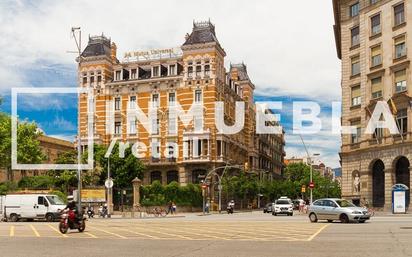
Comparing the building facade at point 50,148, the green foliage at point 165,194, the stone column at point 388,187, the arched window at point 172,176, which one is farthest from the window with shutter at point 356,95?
the building facade at point 50,148

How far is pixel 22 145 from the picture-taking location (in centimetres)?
7581

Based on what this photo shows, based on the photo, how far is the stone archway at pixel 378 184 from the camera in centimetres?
5428

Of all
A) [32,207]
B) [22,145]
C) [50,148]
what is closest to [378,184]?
[32,207]

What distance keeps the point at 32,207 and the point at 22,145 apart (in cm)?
3386

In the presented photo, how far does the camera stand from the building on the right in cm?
5159

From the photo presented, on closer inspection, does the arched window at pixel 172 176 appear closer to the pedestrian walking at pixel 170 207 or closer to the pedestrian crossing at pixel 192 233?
the pedestrian walking at pixel 170 207

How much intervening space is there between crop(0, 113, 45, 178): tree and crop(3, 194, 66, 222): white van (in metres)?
31.6

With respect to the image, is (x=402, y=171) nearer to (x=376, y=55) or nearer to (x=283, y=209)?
(x=283, y=209)

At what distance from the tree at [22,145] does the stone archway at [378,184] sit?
4298cm

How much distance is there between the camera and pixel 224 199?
276 feet

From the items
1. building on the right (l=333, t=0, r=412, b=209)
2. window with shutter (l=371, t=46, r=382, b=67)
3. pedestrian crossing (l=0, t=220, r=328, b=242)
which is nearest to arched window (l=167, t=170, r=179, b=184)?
building on the right (l=333, t=0, r=412, b=209)

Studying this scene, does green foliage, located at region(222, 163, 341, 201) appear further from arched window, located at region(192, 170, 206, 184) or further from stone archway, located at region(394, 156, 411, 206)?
stone archway, located at region(394, 156, 411, 206)

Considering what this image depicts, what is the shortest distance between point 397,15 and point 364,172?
14548 millimetres

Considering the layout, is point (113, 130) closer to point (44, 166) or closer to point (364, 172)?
point (44, 166)
